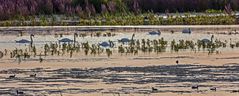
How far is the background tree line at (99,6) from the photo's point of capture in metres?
23.1

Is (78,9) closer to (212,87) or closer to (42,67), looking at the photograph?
(42,67)

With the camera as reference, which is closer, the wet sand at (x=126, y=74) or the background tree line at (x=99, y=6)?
the wet sand at (x=126, y=74)

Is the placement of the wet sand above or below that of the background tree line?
below

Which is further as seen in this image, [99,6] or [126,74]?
[99,6]

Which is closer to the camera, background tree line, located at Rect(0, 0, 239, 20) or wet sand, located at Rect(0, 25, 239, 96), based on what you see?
wet sand, located at Rect(0, 25, 239, 96)

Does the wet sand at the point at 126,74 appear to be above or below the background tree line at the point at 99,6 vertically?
below

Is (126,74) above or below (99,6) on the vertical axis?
below

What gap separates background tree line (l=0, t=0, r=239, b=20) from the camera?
910 inches

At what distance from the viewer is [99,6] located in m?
24.8

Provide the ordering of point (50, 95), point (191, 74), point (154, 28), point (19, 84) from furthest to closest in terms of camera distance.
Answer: point (154, 28) → point (191, 74) → point (19, 84) → point (50, 95)

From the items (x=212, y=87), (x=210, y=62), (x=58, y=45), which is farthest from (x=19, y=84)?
(x=58, y=45)

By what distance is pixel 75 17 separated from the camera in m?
22.8

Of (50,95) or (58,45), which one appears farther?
(58,45)

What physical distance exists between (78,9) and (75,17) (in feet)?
1.28
